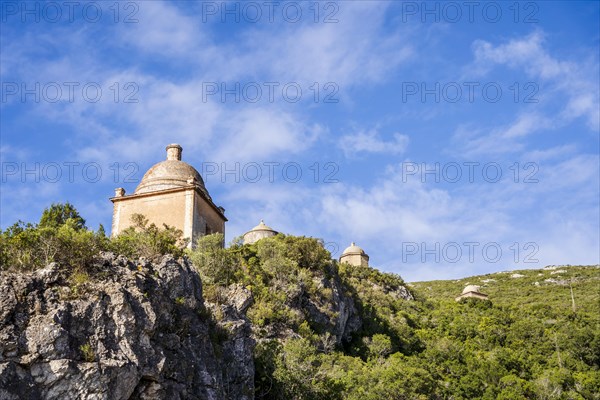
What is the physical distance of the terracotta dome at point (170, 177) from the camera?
33188mm

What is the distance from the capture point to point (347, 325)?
37000 mm

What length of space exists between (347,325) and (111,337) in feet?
77.7

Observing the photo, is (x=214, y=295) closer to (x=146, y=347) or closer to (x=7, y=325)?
(x=146, y=347)

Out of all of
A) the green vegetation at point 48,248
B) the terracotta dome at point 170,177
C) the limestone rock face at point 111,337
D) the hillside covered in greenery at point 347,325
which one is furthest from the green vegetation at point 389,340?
the green vegetation at point 48,248

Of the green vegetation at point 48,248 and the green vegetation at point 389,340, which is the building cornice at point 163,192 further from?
the green vegetation at point 48,248

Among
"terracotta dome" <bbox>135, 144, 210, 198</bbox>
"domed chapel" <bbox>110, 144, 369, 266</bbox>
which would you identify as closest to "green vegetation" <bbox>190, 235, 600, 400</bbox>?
"domed chapel" <bbox>110, 144, 369, 266</bbox>

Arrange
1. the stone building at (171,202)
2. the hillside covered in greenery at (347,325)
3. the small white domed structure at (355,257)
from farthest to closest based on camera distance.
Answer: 1. the small white domed structure at (355,257)
2. the stone building at (171,202)
3. the hillside covered in greenery at (347,325)

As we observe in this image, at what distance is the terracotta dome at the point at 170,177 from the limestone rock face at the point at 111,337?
15055 millimetres

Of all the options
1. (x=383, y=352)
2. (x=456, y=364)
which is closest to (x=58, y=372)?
(x=383, y=352)

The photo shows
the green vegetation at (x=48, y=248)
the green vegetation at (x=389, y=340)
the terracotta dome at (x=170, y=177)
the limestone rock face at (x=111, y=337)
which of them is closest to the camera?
the limestone rock face at (x=111, y=337)

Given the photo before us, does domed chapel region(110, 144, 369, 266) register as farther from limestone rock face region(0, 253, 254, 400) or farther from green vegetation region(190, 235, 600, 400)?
limestone rock face region(0, 253, 254, 400)

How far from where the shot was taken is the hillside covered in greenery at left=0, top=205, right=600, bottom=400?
66.1 feet

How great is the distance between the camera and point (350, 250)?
2211 inches

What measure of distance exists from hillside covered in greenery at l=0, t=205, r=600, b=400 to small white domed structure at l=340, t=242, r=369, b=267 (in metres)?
2.75
